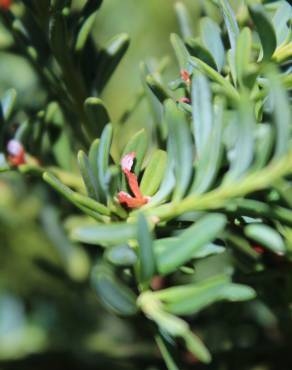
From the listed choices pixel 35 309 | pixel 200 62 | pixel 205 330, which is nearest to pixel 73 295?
pixel 35 309

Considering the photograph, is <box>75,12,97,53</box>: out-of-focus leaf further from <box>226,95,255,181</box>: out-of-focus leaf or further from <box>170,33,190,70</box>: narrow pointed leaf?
<box>226,95,255,181</box>: out-of-focus leaf

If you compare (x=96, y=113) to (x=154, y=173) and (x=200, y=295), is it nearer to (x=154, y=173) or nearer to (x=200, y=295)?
(x=154, y=173)

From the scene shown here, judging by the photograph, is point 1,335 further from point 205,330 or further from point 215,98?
point 215,98

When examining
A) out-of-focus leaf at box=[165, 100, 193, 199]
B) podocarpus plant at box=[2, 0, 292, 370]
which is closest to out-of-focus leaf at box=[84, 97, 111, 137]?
podocarpus plant at box=[2, 0, 292, 370]

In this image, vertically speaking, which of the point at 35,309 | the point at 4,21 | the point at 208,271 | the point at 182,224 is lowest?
the point at 208,271

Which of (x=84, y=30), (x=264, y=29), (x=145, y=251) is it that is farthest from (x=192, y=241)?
(x=84, y=30)
